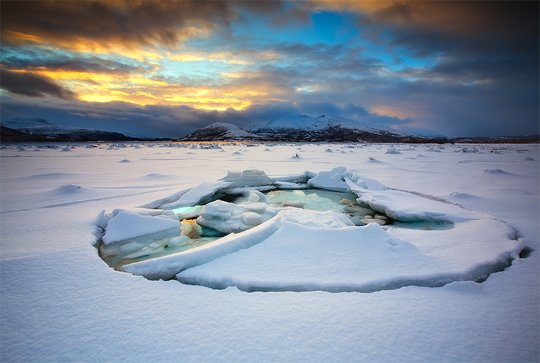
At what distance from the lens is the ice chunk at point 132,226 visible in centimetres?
347

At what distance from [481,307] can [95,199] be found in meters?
6.53

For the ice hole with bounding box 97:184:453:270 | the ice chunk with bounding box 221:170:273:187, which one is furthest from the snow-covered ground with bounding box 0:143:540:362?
the ice chunk with bounding box 221:170:273:187

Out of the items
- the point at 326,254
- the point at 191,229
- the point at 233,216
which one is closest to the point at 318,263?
Answer: the point at 326,254

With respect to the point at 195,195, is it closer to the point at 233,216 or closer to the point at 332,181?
the point at 233,216

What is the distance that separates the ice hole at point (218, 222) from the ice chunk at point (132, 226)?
0.22 ft

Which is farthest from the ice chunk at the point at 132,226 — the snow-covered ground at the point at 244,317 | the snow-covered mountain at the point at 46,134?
the snow-covered mountain at the point at 46,134

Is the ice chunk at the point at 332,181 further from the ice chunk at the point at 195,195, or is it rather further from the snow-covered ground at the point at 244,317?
the snow-covered ground at the point at 244,317

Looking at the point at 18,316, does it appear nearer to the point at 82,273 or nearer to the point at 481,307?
the point at 82,273

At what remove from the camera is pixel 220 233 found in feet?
13.5

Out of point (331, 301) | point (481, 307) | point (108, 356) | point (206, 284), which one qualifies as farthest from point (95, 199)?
point (481, 307)

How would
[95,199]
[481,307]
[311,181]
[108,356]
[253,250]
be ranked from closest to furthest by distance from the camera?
[108,356], [481,307], [253,250], [95,199], [311,181]

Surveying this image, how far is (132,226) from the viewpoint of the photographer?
3699 mm

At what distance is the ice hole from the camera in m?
3.27

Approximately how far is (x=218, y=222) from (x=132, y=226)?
1.33 meters
